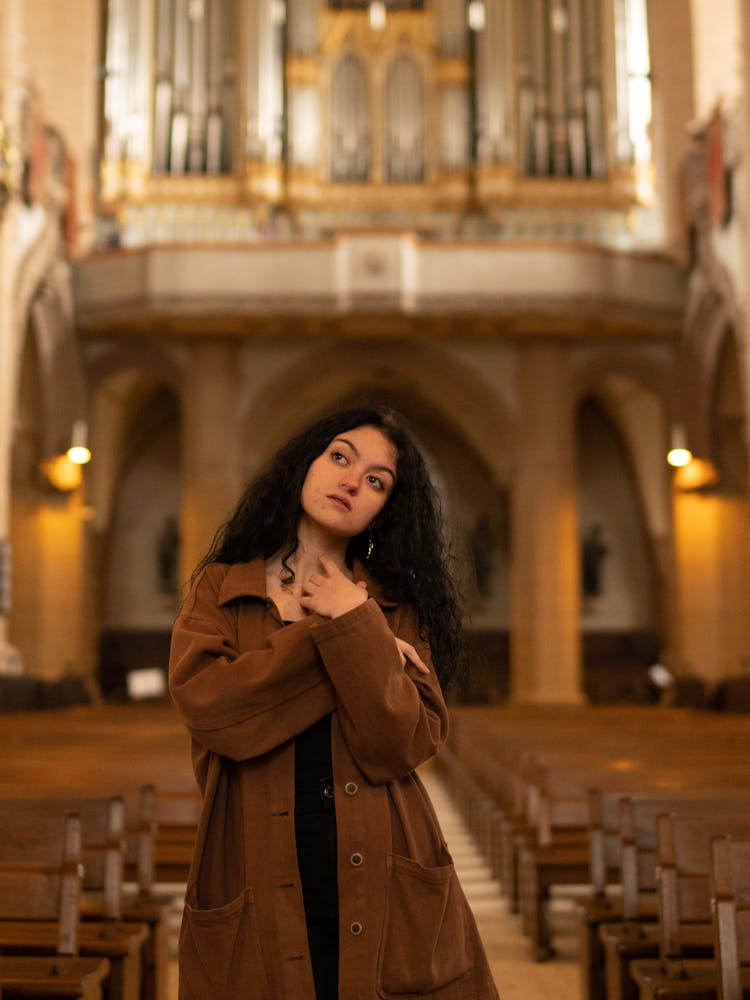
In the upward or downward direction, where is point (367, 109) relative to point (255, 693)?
upward

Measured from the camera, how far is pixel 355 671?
1775 mm

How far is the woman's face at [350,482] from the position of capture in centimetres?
196

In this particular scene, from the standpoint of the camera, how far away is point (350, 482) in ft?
6.47

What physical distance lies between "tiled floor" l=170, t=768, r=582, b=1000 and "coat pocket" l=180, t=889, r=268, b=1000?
2.81 meters

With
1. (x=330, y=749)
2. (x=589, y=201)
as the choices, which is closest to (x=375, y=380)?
(x=589, y=201)

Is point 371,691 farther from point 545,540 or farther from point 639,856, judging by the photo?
point 545,540

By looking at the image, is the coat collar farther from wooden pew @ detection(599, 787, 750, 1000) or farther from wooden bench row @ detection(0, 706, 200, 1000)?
wooden pew @ detection(599, 787, 750, 1000)

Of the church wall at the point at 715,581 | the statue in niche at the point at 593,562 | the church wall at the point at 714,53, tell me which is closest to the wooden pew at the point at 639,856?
the church wall at the point at 714,53

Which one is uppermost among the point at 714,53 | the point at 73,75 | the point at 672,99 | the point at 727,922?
the point at 73,75

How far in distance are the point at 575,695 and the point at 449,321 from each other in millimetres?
4925

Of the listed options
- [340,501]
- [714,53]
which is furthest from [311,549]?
[714,53]

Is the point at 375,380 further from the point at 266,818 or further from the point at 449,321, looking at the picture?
the point at 266,818

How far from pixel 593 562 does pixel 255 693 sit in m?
18.2

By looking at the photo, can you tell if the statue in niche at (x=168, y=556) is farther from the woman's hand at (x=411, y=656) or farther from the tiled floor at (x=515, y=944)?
the woman's hand at (x=411, y=656)
